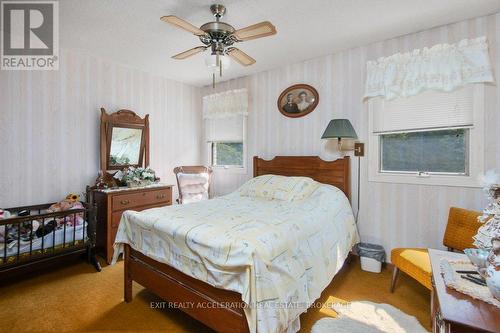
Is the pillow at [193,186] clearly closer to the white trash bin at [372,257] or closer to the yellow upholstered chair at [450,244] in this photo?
the white trash bin at [372,257]

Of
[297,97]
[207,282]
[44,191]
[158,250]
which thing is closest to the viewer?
[207,282]

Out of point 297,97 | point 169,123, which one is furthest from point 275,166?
point 169,123

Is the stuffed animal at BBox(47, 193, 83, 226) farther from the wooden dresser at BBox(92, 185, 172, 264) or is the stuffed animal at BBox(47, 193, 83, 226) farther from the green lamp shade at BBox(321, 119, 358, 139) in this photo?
the green lamp shade at BBox(321, 119, 358, 139)

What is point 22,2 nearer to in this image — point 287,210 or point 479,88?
point 287,210

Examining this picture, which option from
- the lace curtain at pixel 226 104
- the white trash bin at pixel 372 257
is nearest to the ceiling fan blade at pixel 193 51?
the lace curtain at pixel 226 104

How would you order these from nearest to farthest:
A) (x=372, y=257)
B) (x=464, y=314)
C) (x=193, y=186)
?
(x=464, y=314)
(x=372, y=257)
(x=193, y=186)

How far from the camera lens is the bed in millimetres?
1369

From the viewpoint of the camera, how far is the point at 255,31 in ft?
6.12

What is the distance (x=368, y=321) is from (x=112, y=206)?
2913 mm

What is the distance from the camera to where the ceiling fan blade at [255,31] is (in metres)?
1.77

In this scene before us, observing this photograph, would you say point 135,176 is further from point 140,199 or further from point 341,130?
point 341,130

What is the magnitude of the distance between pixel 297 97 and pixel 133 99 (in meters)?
2.47

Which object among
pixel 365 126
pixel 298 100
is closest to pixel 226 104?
pixel 298 100

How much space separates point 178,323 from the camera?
190cm
